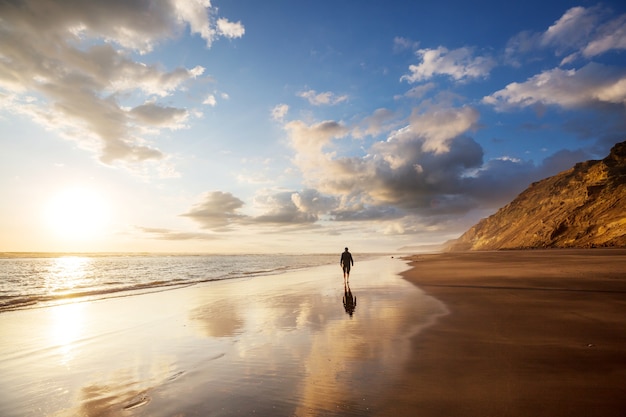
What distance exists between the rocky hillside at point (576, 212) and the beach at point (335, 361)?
7740 centimetres

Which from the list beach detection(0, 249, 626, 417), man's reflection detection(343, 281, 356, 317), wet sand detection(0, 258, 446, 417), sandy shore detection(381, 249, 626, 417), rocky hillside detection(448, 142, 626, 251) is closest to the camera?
sandy shore detection(381, 249, 626, 417)

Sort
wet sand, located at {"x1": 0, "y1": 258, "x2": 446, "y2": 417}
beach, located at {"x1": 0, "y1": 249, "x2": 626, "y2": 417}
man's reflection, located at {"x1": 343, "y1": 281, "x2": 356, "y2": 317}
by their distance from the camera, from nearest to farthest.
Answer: beach, located at {"x1": 0, "y1": 249, "x2": 626, "y2": 417} → wet sand, located at {"x1": 0, "y1": 258, "x2": 446, "y2": 417} → man's reflection, located at {"x1": 343, "y1": 281, "x2": 356, "y2": 317}

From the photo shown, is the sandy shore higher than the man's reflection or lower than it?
higher

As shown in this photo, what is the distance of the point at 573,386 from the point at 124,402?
739cm

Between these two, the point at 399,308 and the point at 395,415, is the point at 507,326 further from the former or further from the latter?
the point at 395,415

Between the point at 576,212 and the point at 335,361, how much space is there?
112603 millimetres

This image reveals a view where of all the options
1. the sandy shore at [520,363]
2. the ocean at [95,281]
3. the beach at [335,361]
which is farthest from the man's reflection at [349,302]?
the ocean at [95,281]

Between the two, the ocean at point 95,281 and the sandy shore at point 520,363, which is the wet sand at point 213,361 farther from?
the ocean at point 95,281

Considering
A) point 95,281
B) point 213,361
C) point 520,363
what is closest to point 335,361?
point 213,361

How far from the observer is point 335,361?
7.03m

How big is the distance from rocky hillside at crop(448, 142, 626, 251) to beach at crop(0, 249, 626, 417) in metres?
77.4

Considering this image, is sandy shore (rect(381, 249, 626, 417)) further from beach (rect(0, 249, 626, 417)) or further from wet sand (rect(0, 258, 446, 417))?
wet sand (rect(0, 258, 446, 417))

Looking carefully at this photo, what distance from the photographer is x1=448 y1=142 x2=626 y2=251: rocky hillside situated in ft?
250

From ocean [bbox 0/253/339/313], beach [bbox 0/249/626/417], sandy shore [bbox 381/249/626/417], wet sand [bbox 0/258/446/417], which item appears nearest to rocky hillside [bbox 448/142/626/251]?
ocean [bbox 0/253/339/313]
